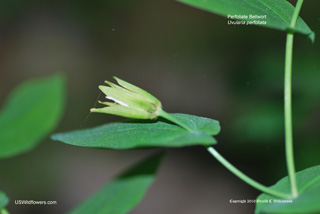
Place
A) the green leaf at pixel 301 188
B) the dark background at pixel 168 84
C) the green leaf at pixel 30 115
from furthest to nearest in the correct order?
the dark background at pixel 168 84
the green leaf at pixel 301 188
the green leaf at pixel 30 115

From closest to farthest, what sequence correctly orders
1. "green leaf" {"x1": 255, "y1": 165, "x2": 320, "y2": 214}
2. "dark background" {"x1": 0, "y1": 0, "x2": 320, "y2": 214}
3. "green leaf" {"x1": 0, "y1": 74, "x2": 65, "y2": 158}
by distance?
"green leaf" {"x1": 0, "y1": 74, "x2": 65, "y2": 158}
"green leaf" {"x1": 255, "y1": 165, "x2": 320, "y2": 214}
"dark background" {"x1": 0, "y1": 0, "x2": 320, "y2": 214}

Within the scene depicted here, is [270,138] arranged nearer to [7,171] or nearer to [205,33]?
[205,33]

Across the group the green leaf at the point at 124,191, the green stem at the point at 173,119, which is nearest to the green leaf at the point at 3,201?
the green leaf at the point at 124,191

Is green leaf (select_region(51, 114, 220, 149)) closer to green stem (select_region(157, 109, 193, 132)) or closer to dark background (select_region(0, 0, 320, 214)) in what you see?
green stem (select_region(157, 109, 193, 132))

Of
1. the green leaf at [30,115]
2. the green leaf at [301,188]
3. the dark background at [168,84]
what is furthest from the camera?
the dark background at [168,84]

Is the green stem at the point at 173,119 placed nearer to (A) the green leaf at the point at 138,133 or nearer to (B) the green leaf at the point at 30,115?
(A) the green leaf at the point at 138,133

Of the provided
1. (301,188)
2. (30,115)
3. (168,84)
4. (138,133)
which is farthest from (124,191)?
(168,84)

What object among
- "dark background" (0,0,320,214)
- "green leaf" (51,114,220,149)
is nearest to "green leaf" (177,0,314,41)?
"green leaf" (51,114,220,149)
